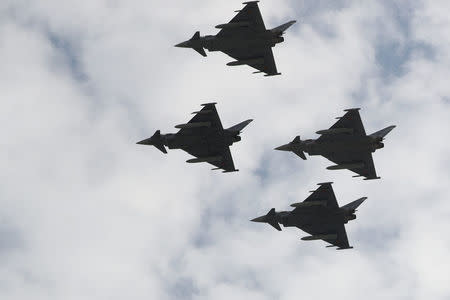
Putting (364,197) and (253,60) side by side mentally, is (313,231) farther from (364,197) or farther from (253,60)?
(253,60)

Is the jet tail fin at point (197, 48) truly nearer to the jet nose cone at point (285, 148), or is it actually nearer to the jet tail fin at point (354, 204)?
the jet nose cone at point (285, 148)

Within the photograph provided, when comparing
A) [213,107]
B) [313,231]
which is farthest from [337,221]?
[213,107]

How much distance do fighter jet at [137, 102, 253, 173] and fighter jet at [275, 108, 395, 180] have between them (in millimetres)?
5767

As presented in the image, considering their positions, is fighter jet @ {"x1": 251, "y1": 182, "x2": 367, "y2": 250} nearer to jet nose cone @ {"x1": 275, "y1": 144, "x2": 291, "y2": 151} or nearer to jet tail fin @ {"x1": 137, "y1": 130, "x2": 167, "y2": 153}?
jet nose cone @ {"x1": 275, "y1": 144, "x2": 291, "y2": 151}

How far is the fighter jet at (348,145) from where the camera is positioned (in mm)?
116188

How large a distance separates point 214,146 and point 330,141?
12756 mm

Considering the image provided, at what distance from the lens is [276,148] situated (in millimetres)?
118688

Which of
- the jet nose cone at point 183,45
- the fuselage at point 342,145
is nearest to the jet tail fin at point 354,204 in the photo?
the fuselage at point 342,145

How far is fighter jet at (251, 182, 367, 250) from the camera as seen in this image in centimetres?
12169

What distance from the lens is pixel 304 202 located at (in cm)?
12169

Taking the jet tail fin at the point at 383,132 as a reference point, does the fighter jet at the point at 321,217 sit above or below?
below

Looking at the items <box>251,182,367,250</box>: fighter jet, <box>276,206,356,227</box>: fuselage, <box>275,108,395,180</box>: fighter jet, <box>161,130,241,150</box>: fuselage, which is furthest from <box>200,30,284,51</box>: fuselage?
<box>276,206,356,227</box>: fuselage

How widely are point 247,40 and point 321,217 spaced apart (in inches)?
856

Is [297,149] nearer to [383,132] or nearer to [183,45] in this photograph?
[383,132]
